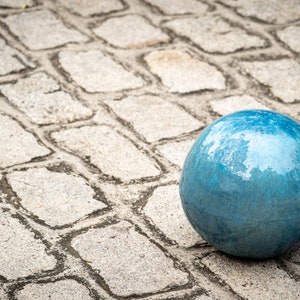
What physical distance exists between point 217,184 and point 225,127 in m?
0.28

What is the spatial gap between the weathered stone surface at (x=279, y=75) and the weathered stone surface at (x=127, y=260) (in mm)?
1839

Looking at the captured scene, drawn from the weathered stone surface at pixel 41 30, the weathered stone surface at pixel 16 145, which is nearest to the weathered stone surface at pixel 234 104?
the weathered stone surface at pixel 16 145

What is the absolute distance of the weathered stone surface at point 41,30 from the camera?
5.77m

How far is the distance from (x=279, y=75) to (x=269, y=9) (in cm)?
112

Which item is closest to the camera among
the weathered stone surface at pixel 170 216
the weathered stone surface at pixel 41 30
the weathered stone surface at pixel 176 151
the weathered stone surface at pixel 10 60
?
the weathered stone surface at pixel 170 216

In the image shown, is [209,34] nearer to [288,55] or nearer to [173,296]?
[288,55]

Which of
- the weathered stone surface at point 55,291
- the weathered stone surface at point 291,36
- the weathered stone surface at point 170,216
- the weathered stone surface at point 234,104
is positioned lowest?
the weathered stone surface at point 55,291

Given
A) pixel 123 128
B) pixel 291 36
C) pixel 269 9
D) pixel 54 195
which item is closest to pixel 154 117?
pixel 123 128

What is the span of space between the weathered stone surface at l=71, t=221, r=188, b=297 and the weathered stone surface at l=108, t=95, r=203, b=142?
1.03m

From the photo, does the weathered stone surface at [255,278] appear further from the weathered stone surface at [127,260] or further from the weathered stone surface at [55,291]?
the weathered stone surface at [55,291]

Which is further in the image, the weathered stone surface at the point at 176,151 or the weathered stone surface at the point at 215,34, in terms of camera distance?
the weathered stone surface at the point at 215,34

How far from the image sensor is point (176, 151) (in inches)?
181

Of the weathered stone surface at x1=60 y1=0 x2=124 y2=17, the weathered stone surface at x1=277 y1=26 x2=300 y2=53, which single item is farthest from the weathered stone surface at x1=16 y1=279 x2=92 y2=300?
the weathered stone surface at x1=60 y1=0 x2=124 y2=17

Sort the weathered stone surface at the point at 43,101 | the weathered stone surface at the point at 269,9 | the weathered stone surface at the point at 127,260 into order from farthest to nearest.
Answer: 1. the weathered stone surface at the point at 269,9
2. the weathered stone surface at the point at 43,101
3. the weathered stone surface at the point at 127,260
